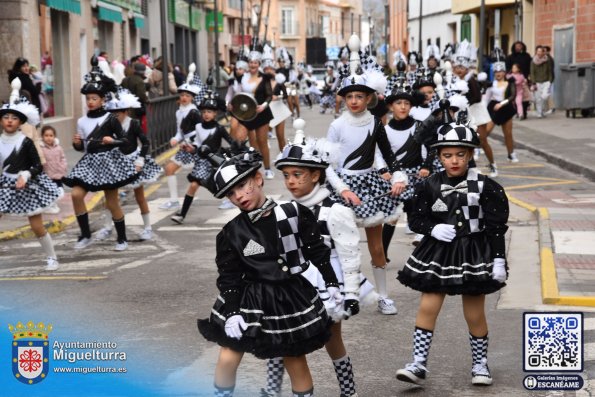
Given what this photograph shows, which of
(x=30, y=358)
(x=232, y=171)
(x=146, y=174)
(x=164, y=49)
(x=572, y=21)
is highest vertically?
(x=572, y=21)

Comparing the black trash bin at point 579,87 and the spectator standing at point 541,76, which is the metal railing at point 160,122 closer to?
the black trash bin at point 579,87

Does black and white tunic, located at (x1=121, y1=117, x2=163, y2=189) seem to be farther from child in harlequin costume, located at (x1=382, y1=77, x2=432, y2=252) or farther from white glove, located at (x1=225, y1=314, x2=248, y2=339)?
white glove, located at (x1=225, y1=314, x2=248, y2=339)

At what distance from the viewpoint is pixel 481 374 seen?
274 inches

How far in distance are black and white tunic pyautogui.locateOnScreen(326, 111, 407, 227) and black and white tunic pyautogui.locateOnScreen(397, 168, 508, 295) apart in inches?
72.2

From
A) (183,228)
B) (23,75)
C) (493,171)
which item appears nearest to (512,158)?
(493,171)

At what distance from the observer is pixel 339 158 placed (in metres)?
9.01

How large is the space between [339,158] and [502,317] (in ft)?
5.54

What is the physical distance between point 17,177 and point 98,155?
1.33 meters

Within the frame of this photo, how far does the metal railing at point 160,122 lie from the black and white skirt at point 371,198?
14.2 meters

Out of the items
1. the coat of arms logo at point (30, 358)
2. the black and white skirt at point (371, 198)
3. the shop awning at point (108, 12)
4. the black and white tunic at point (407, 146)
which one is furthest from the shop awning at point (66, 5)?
the coat of arms logo at point (30, 358)

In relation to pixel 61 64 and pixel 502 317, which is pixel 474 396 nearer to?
pixel 502 317

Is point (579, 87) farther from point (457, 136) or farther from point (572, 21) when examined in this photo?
point (457, 136)

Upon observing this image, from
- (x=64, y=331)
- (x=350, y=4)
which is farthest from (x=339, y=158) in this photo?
(x=350, y=4)

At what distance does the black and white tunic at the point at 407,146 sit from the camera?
36.8 feet
